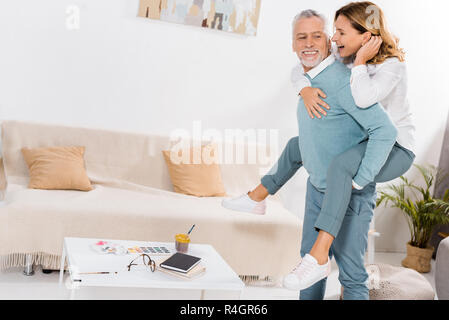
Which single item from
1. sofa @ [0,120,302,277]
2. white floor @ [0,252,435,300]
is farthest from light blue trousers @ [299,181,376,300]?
sofa @ [0,120,302,277]

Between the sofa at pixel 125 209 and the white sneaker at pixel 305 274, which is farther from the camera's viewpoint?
the sofa at pixel 125 209

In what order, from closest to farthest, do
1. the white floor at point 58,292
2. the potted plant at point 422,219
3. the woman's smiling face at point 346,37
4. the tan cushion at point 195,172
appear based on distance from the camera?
1. the woman's smiling face at point 346,37
2. the white floor at point 58,292
3. the tan cushion at point 195,172
4. the potted plant at point 422,219

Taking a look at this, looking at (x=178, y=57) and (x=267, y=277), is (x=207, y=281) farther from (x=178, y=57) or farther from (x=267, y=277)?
(x=178, y=57)

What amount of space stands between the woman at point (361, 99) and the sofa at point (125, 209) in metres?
1.13

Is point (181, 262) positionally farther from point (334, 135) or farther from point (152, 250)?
point (334, 135)

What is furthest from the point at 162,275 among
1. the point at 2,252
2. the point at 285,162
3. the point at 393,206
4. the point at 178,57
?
the point at 393,206

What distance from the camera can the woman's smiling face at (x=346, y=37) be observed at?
5.93ft

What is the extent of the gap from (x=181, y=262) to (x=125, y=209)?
0.79m

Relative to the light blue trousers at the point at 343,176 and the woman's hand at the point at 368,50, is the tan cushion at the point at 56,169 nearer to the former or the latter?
the light blue trousers at the point at 343,176

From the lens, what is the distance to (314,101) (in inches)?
73.7

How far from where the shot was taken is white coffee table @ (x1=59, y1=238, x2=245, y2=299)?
1964mm

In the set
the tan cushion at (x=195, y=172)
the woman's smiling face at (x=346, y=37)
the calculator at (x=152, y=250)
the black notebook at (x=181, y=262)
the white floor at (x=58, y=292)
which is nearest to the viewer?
the woman's smiling face at (x=346, y=37)

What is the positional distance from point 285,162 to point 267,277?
110 cm

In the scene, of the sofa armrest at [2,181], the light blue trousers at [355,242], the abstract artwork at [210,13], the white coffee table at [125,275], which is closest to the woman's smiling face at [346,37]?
the light blue trousers at [355,242]
